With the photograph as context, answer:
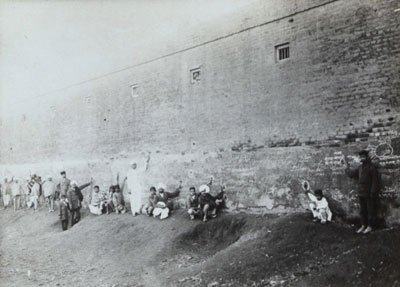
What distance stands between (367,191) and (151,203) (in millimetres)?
Answer: 5721

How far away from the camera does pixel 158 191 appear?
1060 centimetres

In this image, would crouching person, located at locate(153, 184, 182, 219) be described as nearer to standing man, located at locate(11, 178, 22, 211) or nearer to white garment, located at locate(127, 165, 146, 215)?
white garment, located at locate(127, 165, 146, 215)

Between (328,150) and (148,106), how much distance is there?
597cm

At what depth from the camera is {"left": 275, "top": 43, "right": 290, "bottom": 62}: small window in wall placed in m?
8.06

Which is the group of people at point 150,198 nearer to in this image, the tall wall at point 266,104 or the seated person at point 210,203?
the seated person at point 210,203

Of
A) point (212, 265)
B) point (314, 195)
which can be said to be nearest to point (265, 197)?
point (314, 195)

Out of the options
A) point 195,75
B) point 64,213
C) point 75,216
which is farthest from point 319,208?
point 75,216

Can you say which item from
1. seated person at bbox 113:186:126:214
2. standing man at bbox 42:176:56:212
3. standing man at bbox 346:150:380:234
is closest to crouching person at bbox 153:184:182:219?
seated person at bbox 113:186:126:214

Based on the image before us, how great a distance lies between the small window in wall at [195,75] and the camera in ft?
32.6

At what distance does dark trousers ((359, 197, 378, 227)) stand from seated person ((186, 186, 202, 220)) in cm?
369

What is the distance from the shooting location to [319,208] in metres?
6.91

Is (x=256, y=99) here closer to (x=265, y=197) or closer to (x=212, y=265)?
(x=265, y=197)

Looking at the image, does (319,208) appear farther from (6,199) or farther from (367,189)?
(6,199)

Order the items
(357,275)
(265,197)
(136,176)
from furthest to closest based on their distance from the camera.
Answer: (136,176), (265,197), (357,275)
